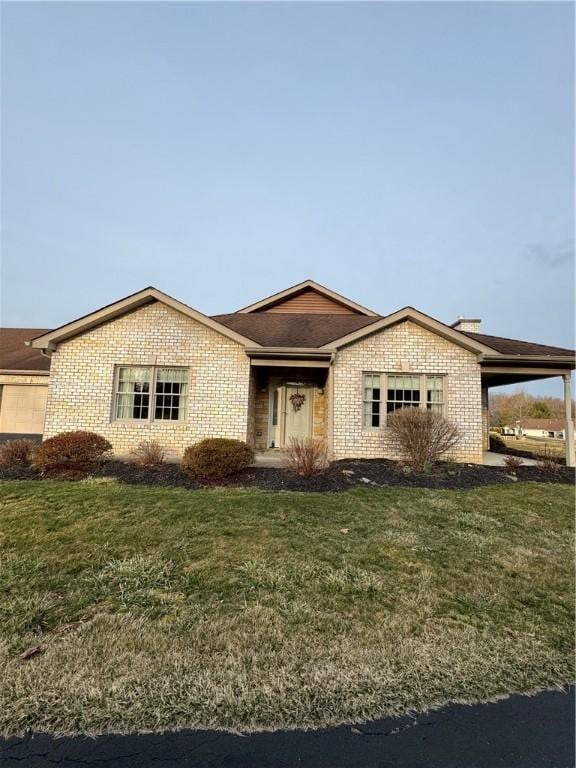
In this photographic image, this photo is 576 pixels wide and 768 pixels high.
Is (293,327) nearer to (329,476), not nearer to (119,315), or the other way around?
(119,315)

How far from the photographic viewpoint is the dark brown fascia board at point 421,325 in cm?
1102

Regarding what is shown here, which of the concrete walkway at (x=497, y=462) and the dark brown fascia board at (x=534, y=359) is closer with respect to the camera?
the concrete walkway at (x=497, y=462)

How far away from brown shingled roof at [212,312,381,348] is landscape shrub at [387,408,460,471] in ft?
10.7

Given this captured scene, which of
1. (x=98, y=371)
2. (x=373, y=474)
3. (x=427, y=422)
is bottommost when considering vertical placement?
(x=373, y=474)

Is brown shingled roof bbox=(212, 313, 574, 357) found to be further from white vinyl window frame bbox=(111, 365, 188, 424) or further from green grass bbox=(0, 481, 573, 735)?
green grass bbox=(0, 481, 573, 735)

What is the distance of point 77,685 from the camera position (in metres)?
2.43

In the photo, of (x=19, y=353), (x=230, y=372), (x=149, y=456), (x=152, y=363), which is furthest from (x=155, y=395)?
(x=19, y=353)

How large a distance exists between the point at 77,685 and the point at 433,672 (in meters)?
2.35

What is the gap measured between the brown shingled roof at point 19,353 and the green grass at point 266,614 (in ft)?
36.8

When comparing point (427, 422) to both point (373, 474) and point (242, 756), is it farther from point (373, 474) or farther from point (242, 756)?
point (242, 756)

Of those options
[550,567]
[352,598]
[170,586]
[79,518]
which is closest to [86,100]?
[79,518]

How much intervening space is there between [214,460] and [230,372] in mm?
3591

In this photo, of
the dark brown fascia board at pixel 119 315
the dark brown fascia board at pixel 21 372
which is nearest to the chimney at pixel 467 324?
the dark brown fascia board at pixel 119 315

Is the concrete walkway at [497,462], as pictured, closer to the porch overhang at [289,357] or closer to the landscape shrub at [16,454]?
the porch overhang at [289,357]
